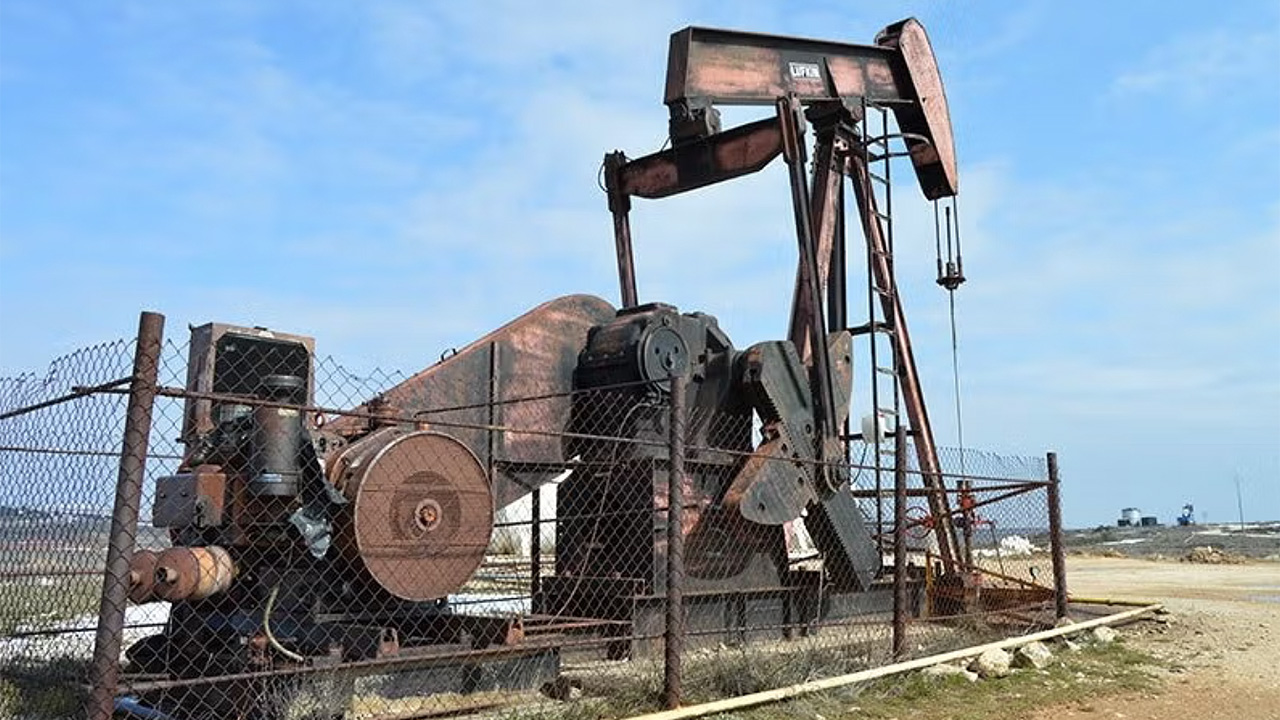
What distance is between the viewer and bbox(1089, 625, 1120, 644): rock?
915cm

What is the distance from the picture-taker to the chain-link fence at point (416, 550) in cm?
525

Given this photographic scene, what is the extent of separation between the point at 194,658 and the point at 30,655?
1.50 meters

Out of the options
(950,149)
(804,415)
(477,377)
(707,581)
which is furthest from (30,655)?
(950,149)

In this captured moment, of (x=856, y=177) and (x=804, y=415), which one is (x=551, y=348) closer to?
(x=804, y=415)

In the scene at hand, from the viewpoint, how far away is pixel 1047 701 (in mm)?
6719

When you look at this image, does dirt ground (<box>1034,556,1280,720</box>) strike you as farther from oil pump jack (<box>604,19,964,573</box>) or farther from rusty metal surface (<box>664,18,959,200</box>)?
rusty metal surface (<box>664,18,959,200</box>)

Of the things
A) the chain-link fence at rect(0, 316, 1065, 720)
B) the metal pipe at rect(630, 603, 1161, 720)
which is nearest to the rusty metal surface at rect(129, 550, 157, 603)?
the chain-link fence at rect(0, 316, 1065, 720)

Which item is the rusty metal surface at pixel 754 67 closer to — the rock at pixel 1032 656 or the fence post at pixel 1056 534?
the fence post at pixel 1056 534

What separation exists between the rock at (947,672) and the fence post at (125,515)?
4.94m

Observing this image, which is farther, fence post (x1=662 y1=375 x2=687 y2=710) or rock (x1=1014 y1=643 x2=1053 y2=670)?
rock (x1=1014 y1=643 x2=1053 y2=670)

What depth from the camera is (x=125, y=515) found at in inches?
161

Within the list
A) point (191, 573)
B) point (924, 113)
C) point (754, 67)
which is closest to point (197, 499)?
point (191, 573)

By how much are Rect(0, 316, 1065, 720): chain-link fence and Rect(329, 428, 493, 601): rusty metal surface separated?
0.01 metres

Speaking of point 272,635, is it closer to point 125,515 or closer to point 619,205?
point 125,515
